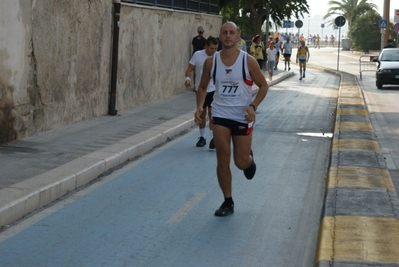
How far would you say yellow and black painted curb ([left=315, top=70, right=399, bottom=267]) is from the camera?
6426 millimetres

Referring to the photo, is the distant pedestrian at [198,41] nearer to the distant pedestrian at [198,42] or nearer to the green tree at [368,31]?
the distant pedestrian at [198,42]

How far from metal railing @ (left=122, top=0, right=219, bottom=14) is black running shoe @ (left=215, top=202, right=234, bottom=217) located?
1093 cm

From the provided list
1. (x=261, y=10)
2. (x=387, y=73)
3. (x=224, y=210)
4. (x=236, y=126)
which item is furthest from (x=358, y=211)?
(x=261, y=10)

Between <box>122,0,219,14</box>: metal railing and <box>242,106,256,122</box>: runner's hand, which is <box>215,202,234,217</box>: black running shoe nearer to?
<box>242,106,256,122</box>: runner's hand

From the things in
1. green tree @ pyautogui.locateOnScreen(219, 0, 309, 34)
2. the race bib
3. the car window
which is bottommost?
the race bib

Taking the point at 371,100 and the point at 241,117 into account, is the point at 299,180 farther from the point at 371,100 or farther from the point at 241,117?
the point at 371,100

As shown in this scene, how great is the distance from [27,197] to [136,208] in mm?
1152

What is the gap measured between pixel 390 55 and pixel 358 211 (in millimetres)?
26625

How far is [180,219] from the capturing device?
8289 mm

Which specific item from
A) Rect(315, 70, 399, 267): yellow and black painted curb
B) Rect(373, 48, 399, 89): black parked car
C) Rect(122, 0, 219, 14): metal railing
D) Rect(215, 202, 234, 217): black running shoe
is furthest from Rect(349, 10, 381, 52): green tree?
Rect(215, 202, 234, 217): black running shoe

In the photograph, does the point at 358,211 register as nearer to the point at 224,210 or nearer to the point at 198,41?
the point at 224,210

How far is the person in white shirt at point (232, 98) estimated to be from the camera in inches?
323

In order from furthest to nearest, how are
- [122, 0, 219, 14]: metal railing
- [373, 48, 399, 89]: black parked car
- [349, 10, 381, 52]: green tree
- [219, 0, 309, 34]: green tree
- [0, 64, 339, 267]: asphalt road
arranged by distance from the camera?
[349, 10, 381, 52]: green tree < [219, 0, 309, 34]: green tree < [373, 48, 399, 89]: black parked car < [122, 0, 219, 14]: metal railing < [0, 64, 339, 267]: asphalt road

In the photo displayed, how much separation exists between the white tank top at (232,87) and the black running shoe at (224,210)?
2.98 feet
